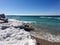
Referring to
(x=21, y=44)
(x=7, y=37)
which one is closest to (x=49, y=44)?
(x=21, y=44)

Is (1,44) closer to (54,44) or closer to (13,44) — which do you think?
(13,44)

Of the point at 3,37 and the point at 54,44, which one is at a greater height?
the point at 3,37

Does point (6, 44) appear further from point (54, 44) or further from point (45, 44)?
point (54, 44)

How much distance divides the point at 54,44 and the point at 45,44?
38cm

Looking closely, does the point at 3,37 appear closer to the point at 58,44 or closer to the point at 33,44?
the point at 33,44

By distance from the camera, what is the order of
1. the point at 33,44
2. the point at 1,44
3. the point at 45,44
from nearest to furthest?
the point at 33,44, the point at 1,44, the point at 45,44

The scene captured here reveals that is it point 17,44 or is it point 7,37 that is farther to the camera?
point 7,37

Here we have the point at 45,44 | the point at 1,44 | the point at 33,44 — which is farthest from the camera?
the point at 45,44

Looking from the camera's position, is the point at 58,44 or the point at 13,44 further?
the point at 58,44

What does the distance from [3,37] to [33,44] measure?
184 cm

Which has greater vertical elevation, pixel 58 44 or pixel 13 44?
pixel 13 44

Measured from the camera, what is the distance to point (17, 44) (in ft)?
11.4

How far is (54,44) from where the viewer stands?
427 cm

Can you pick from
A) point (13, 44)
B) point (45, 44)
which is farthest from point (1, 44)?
point (45, 44)
